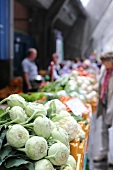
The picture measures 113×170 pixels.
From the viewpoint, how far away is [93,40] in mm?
23906

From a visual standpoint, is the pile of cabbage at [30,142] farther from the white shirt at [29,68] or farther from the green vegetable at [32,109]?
the white shirt at [29,68]

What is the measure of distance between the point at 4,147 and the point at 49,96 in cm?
230

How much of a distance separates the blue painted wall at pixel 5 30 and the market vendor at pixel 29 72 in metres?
0.89

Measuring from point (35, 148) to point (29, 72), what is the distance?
554 cm

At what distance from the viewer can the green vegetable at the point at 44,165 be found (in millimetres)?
1712

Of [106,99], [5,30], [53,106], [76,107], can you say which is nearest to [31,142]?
[53,106]

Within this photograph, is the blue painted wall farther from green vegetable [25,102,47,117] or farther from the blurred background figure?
green vegetable [25,102,47,117]

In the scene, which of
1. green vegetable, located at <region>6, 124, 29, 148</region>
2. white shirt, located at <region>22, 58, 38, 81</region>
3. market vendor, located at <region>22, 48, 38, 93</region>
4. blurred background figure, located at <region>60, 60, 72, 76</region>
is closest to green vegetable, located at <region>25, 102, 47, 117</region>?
green vegetable, located at <region>6, 124, 29, 148</region>

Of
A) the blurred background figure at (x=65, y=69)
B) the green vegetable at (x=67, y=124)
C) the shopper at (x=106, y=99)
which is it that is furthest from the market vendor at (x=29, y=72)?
the green vegetable at (x=67, y=124)

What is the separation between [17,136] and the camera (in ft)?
5.78

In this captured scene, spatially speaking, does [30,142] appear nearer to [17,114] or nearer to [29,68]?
[17,114]

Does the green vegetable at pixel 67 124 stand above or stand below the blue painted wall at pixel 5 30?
below

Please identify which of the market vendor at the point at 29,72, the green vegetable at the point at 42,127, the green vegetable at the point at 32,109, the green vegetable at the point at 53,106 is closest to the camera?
the green vegetable at the point at 42,127

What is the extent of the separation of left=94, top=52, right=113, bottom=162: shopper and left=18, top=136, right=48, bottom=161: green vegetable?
→ 3123 mm
